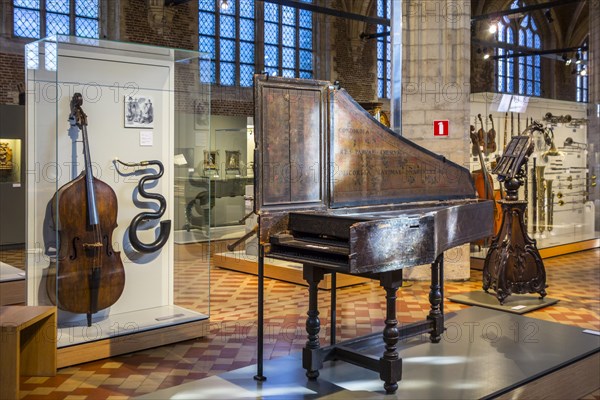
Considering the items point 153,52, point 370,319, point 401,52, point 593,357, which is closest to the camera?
point 593,357

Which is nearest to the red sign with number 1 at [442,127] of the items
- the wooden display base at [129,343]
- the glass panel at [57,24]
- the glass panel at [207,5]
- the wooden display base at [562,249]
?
the wooden display base at [562,249]

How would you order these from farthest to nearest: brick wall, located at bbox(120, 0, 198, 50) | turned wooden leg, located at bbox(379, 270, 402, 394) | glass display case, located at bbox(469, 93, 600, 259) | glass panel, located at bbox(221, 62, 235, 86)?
glass panel, located at bbox(221, 62, 235, 86), brick wall, located at bbox(120, 0, 198, 50), glass display case, located at bbox(469, 93, 600, 259), turned wooden leg, located at bbox(379, 270, 402, 394)

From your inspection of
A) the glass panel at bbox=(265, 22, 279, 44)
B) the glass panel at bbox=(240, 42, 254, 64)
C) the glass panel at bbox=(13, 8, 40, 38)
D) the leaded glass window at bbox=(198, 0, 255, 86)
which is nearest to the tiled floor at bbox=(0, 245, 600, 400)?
the glass panel at bbox=(13, 8, 40, 38)

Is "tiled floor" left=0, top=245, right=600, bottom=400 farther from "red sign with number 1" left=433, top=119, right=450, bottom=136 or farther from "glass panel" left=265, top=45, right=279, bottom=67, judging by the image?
"glass panel" left=265, top=45, right=279, bottom=67

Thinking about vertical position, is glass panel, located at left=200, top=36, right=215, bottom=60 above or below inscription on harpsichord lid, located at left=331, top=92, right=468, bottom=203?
Result: above

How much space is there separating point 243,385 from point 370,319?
255 centimetres

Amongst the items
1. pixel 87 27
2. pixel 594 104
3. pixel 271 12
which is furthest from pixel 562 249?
pixel 87 27

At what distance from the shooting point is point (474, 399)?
4062 millimetres

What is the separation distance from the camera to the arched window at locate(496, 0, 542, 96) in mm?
25344

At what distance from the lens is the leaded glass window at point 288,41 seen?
18219mm

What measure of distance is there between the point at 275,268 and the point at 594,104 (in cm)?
748

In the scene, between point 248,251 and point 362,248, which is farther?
point 248,251

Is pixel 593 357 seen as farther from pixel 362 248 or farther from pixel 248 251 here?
pixel 248 251

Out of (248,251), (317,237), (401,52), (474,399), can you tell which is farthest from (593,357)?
(248,251)
